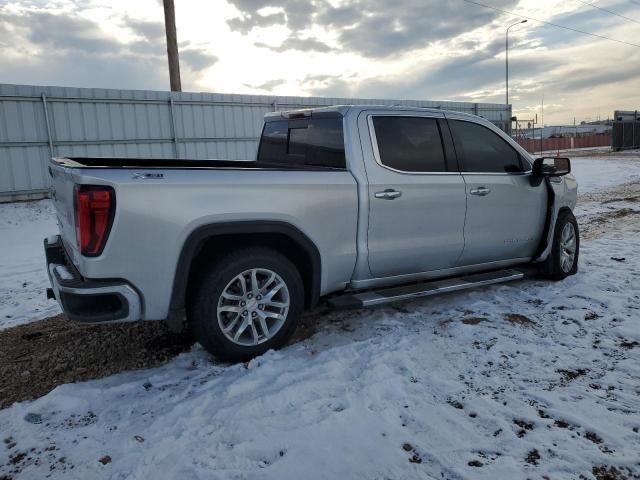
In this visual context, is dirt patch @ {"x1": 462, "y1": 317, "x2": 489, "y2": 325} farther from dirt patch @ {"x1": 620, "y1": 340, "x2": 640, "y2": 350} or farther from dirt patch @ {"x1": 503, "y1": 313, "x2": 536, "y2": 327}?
dirt patch @ {"x1": 620, "y1": 340, "x2": 640, "y2": 350}

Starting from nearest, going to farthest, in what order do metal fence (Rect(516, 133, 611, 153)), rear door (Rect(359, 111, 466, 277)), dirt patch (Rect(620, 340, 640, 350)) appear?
1. dirt patch (Rect(620, 340, 640, 350))
2. rear door (Rect(359, 111, 466, 277))
3. metal fence (Rect(516, 133, 611, 153))

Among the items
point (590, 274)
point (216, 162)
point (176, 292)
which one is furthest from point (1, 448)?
point (590, 274)

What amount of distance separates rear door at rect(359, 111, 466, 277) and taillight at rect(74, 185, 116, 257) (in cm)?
194

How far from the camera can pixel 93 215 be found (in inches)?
121

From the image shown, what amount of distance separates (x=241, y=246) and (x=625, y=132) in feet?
143

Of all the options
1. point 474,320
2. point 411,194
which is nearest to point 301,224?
point 411,194

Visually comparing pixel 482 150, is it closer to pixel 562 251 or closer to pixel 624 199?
pixel 562 251

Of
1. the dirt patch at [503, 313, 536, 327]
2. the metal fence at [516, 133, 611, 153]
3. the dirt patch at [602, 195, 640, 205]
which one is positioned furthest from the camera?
the metal fence at [516, 133, 611, 153]

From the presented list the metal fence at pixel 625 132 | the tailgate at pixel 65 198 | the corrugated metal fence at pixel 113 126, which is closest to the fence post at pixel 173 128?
the corrugated metal fence at pixel 113 126

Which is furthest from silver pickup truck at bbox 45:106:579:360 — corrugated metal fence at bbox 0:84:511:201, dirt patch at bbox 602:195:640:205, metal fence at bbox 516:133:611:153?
metal fence at bbox 516:133:611:153

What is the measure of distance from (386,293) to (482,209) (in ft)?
4.37

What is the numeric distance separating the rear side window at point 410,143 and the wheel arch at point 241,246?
103 centimetres

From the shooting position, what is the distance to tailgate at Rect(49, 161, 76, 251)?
10.8 ft

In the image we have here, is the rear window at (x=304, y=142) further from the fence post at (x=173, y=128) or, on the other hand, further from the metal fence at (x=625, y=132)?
the metal fence at (x=625, y=132)
